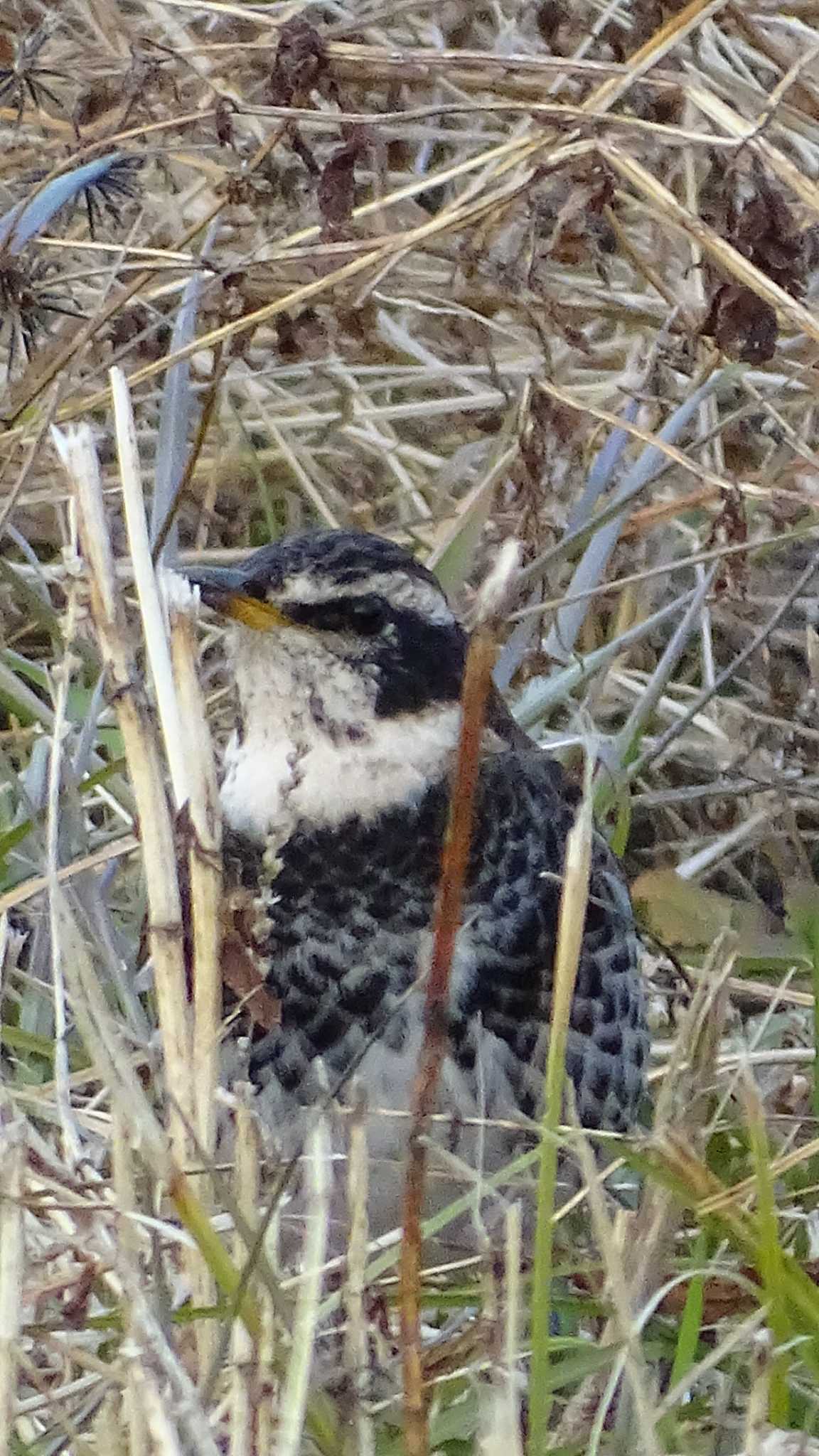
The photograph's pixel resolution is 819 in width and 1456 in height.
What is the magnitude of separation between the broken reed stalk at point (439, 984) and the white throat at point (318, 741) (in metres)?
0.76

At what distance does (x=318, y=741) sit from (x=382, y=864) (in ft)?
0.45

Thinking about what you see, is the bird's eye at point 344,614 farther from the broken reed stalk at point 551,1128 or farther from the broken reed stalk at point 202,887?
the broken reed stalk at point 551,1128

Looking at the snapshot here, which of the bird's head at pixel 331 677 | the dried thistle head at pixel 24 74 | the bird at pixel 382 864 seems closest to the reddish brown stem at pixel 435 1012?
the bird at pixel 382 864

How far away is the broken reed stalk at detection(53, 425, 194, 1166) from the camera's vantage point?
128 centimetres

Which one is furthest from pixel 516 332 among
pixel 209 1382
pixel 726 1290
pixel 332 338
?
pixel 209 1382

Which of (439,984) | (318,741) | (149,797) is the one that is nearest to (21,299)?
(318,741)

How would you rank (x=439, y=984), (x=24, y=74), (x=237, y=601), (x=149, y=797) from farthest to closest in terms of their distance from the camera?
(x=24, y=74)
(x=237, y=601)
(x=149, y=797)
(x=439, y=984)

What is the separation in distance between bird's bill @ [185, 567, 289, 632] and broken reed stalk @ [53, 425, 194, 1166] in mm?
539

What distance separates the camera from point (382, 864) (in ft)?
6.30

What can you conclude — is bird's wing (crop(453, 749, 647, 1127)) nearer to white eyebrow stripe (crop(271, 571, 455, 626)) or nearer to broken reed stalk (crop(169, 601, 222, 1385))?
white eyebrow stripe (crop(271, 571, 455, 626))

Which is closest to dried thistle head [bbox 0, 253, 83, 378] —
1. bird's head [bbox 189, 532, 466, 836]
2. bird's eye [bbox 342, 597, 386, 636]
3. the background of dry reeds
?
the background of dry reeds

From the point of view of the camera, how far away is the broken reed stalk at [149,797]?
128 cm

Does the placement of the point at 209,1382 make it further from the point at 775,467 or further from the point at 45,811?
the point at 775,467

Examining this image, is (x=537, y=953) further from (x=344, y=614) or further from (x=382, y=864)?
(x=344, y=614)
